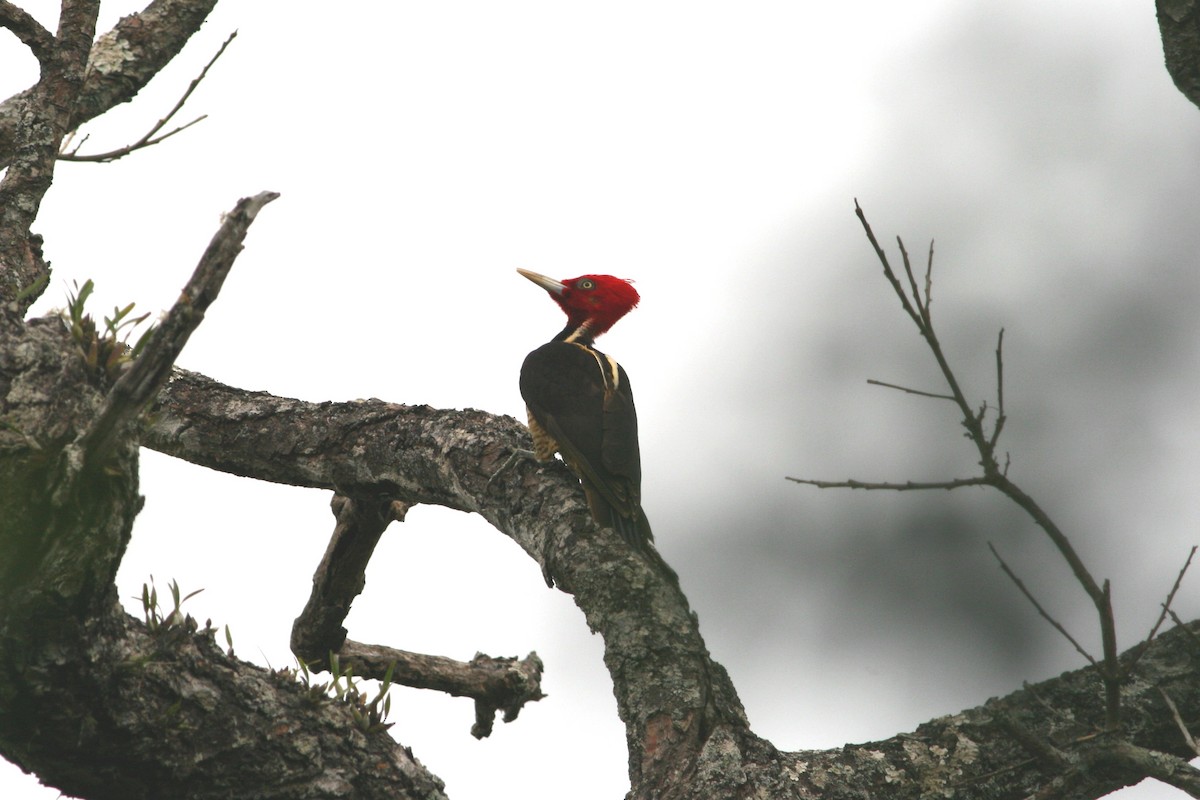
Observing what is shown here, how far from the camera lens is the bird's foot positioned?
9.77 feet

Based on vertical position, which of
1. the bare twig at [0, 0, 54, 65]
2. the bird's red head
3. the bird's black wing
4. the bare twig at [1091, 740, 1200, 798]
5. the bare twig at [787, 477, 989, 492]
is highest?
the bird's red head

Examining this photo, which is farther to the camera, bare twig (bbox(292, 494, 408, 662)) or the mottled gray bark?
bare twig (bbox(292, 494, 408, 662))

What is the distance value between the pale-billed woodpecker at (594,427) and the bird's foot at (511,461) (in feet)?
0.40

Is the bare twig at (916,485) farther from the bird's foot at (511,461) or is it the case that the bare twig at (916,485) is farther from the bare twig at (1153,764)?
the bird's foot at (511,461)

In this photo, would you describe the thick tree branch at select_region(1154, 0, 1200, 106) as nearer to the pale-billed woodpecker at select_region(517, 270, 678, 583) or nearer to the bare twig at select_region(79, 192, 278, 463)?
the pale-billed woodpecker at select_region(517, 270, 678, 583)

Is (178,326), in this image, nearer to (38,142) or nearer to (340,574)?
(38,142)

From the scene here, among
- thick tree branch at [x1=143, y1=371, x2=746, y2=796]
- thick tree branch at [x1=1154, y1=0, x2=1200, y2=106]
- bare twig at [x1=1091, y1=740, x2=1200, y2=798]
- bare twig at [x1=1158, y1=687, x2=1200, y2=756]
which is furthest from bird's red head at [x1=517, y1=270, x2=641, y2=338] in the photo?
bare twig at [x1=1091, y1=740, x2=1200, y2=798]

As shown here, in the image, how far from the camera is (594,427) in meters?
3.59

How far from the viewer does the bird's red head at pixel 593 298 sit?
17.6 feet

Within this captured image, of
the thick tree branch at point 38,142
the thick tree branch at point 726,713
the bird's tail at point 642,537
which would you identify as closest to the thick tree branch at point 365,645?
the thick tree branch at point 726,713

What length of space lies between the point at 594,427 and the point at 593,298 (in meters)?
1.87

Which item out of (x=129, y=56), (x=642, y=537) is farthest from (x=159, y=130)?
(x=642, y=537)

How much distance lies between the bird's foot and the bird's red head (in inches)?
89.7

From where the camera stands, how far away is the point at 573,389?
383 cm
